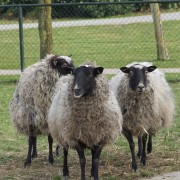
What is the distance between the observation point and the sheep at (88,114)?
7727 mm

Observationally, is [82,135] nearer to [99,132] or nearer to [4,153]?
[99,132]

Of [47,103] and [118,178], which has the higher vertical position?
[47,103]

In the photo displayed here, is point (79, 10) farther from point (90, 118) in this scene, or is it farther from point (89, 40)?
point (90, 118)

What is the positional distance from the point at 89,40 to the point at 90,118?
34.8ft

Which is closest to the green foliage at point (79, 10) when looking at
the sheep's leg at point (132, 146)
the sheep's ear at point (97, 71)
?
the sheep's leg at point (132, 146)

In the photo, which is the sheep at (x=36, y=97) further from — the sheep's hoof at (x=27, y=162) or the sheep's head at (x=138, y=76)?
the sheep's head at (x=138, y=76)

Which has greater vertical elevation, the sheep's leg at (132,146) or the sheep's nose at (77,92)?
the sheep's nose at (77,92)

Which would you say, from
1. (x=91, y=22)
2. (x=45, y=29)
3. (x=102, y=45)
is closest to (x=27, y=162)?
(x=45, y=29)

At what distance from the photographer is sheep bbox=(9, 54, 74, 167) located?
870 centimetres

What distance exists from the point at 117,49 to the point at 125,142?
28.7 ft

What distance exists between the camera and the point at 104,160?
9.01 metres

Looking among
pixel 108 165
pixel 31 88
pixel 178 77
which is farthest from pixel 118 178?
pixel 178 77

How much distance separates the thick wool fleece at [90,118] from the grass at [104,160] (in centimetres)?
61

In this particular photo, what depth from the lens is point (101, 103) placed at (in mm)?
7781
